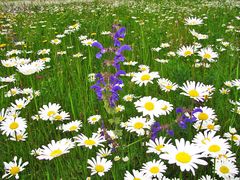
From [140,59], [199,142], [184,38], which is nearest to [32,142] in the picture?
[199,142]

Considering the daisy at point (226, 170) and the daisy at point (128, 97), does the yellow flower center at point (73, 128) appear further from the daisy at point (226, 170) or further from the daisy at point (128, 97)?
the daisy at point (226, 170)

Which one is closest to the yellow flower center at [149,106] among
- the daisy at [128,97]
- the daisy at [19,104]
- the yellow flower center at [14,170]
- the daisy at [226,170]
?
the daisy at [226,170]

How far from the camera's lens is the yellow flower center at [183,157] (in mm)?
1292

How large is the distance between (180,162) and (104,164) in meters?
0.65

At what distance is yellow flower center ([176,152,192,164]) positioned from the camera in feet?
4.24

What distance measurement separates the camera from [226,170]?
1.65 m

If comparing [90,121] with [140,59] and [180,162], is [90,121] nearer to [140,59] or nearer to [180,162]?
[180,162]

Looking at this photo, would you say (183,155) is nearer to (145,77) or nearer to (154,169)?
(154,169)

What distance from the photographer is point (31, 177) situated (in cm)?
191

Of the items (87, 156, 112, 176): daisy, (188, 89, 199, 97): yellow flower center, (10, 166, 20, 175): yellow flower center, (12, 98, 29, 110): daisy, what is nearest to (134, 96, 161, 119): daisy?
(188, 89, 199, 97): yellow flower center

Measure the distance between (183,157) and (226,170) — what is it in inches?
18.9

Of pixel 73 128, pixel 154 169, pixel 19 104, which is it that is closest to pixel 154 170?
pixel 154 169

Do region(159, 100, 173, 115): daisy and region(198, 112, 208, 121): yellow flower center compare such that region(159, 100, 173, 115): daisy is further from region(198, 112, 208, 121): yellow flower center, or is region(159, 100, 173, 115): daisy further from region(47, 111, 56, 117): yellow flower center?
region(47, 111, 56, 117): yellow flower center

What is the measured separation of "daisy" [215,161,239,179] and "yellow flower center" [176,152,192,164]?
0.41 meters
